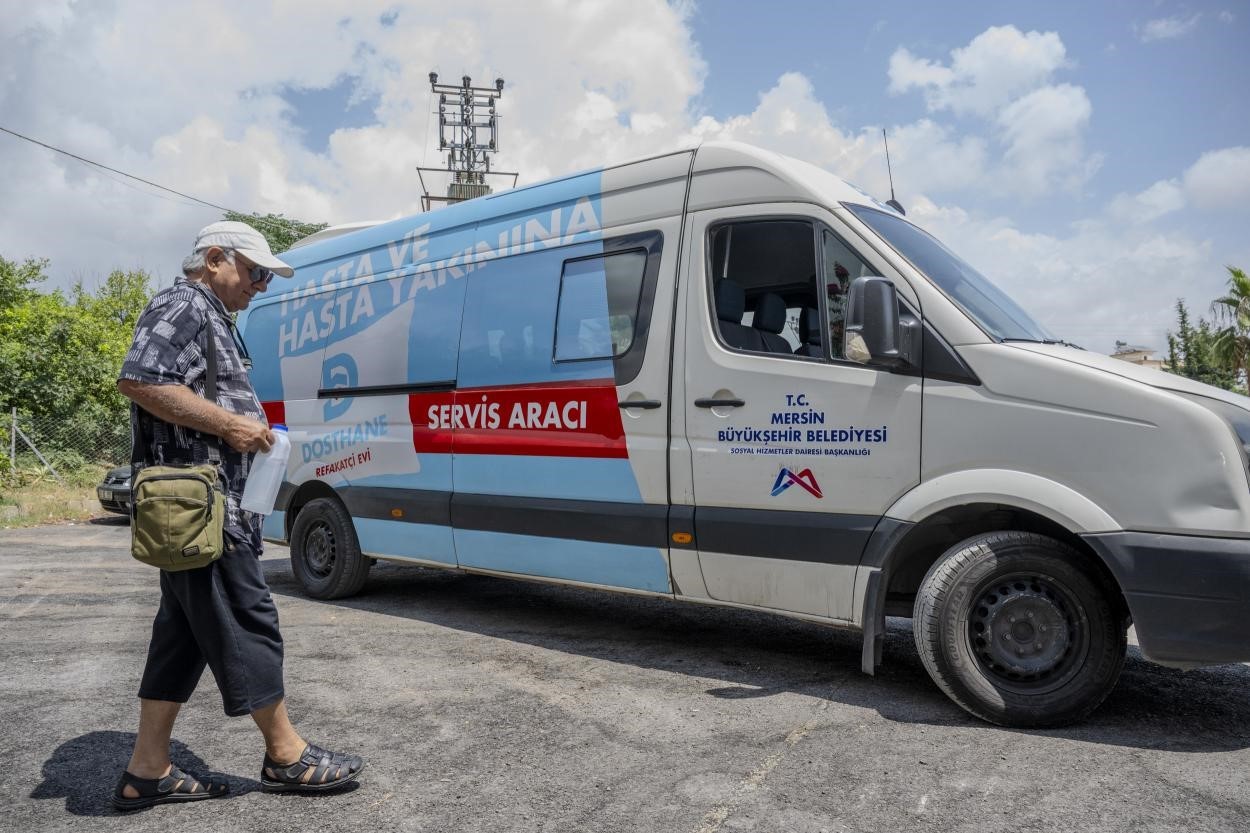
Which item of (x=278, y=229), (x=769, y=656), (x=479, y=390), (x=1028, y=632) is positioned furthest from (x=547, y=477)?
(x=278, y=229)

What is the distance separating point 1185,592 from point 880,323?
147cm

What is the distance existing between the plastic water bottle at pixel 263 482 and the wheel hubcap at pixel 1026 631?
269 centimetres

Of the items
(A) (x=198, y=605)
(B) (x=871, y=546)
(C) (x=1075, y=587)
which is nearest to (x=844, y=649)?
(B) (x=871, y=546)

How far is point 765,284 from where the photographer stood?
4617mm

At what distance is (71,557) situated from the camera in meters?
9.16

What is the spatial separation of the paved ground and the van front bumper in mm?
392

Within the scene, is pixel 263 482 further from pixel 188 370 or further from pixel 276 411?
pixel 276 411

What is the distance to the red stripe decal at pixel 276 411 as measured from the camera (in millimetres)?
6973

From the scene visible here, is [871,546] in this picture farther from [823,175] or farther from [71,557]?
[71,557]

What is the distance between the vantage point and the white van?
3451mm

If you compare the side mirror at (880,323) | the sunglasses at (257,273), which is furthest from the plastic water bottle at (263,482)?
the side mirror at (880,323)

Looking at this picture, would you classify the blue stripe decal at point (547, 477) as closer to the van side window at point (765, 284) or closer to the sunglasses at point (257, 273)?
the van side window at point (765, 284)

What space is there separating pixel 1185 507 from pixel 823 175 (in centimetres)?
220

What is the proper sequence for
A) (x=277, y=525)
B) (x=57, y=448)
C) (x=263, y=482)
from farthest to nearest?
(x=57, y=448) < (x=277, y=525) < (x=263, y=482)
